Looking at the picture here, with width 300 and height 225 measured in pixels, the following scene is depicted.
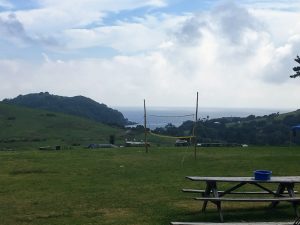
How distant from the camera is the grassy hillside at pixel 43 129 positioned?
77988 millimetres

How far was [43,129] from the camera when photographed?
304 ft

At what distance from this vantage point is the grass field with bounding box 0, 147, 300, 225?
10.1 meters

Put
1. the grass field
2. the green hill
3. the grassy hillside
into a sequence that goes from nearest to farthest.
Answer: the grass field → the grassy hillside → the green hill

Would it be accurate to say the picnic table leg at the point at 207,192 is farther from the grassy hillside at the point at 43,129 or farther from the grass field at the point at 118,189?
the grassy hillside at the point at 43,129

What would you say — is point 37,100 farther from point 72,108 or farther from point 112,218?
point 112,218

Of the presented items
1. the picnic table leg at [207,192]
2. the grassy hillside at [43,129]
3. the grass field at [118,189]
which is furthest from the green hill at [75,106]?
the picnic table leg at [207,192]

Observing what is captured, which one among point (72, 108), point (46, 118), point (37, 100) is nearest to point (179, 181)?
point (46, 118)

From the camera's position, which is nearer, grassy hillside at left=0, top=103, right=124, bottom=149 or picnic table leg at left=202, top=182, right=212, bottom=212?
picnic table leg at left=202, top=182, right=212, bottom=212

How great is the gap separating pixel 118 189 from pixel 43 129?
268 feet

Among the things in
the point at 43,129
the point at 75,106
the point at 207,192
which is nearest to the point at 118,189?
the point at 207,192

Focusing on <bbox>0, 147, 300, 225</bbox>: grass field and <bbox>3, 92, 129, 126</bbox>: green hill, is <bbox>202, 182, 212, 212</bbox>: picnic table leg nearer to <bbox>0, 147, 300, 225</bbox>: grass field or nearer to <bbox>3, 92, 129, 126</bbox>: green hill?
<bbox>0, 147, 300, 225</bbox>: grass field

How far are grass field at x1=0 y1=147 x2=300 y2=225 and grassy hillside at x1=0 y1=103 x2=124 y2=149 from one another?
179 feet

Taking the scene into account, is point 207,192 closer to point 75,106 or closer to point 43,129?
point 43,129

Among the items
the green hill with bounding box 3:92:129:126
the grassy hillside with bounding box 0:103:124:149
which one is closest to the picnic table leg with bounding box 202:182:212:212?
the grassy hillside with bounding box 0:103:124:149
